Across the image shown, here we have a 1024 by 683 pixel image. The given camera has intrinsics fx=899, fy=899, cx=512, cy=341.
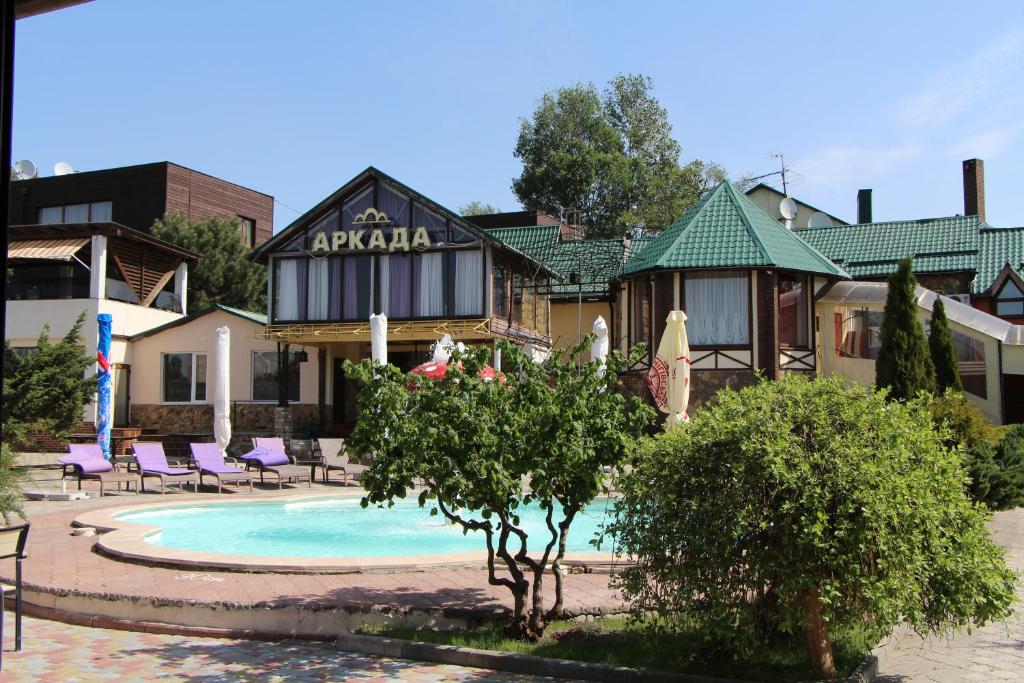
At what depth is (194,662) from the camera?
21.8ft

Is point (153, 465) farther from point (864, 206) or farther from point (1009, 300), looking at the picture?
point (864, 206)

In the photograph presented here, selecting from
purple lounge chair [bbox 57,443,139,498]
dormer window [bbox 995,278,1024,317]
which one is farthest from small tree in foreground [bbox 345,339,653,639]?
dormer window [bbox 995,278,1024,317]

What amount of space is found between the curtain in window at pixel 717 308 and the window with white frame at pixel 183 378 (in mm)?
15593

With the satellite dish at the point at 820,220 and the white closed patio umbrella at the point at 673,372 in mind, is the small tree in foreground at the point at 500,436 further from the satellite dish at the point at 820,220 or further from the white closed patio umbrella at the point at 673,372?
the satellite dish at the point at 820,220

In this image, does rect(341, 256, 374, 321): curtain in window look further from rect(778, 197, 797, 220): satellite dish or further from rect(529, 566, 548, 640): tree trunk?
rect(529, 566, 548, 640): tree trunk

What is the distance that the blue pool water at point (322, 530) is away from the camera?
12297 mm

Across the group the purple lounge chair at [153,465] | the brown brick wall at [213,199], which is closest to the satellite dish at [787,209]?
the purple lounge chair at [153,465]

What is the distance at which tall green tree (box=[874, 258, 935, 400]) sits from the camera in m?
16.3

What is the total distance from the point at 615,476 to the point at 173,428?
24455 millimetres

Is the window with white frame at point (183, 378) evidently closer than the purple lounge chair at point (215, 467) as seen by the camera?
No

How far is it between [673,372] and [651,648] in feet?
34.9

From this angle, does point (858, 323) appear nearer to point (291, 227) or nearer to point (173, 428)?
point (291, 227)

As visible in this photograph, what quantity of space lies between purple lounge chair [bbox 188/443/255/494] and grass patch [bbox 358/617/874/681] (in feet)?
38.1

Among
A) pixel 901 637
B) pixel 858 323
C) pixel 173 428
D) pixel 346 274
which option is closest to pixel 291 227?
pixel 346 274
